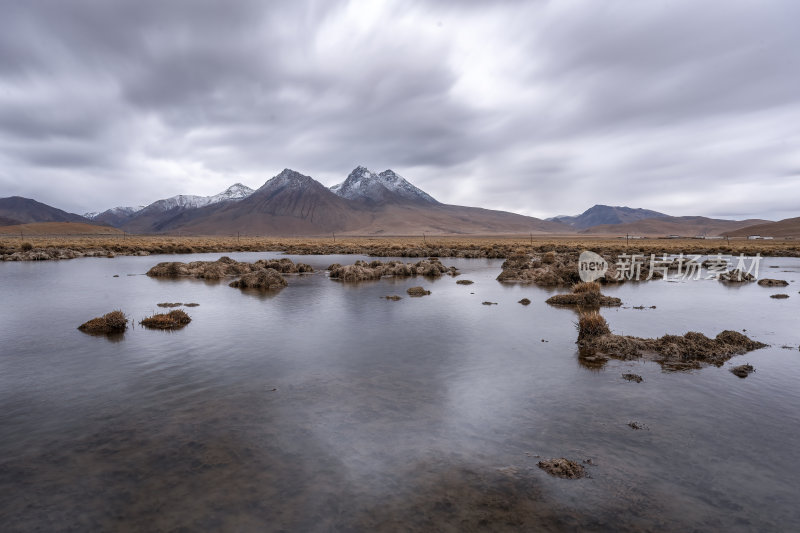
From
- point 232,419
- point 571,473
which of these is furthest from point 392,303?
point 571,473

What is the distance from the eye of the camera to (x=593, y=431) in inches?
255

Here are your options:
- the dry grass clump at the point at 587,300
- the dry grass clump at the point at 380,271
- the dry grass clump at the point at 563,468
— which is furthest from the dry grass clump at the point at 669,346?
the dry grass clump at the point at 380,271

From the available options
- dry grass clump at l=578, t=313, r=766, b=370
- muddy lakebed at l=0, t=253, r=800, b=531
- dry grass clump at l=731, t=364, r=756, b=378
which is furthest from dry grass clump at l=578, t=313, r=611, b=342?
dry grass clump at l=731, t=364, r=756, b=378

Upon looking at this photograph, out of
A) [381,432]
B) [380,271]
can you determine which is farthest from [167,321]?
[380,271]

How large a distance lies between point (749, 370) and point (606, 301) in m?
9.11

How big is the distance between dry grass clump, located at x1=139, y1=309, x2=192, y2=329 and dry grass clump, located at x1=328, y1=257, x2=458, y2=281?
1299 cm

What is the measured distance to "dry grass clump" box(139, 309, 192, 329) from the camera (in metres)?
13.4

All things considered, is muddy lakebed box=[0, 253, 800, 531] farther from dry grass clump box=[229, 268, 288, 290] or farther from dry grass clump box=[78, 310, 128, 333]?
dry grass clump box=[229, 268, 288, 290]

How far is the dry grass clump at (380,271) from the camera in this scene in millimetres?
27000

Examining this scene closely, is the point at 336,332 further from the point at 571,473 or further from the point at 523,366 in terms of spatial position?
the point at 571,473

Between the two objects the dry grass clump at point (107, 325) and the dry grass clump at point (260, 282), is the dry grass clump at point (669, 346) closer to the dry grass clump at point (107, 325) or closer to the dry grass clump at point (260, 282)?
the dry grass clump at point (107, 325)

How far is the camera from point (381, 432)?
6.45 meters

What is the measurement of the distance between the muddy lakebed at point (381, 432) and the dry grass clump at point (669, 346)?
1.39 feet

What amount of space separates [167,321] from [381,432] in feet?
32.9
